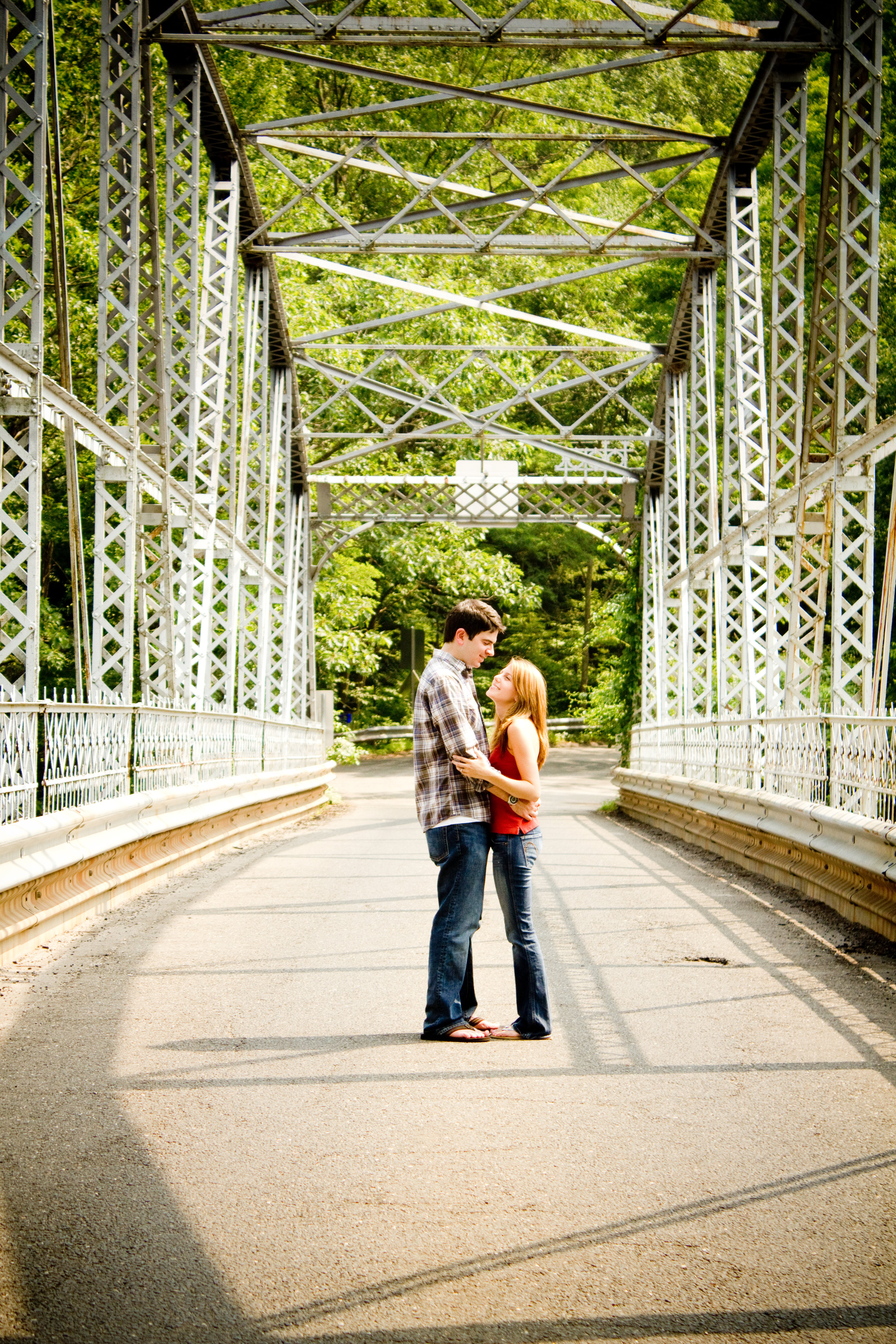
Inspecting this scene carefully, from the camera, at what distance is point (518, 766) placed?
20.9ft

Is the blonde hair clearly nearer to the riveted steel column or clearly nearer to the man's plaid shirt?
the man's plaid shirt

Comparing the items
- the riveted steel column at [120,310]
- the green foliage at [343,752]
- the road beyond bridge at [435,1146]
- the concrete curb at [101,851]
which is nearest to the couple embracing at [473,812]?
the road beyond bridge at [435,1146]

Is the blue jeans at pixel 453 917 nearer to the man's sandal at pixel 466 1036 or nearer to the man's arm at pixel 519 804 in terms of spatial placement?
the man's sandal at pixel 466 1036

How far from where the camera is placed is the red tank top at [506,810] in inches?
252

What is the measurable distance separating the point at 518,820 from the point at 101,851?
4.08 metres

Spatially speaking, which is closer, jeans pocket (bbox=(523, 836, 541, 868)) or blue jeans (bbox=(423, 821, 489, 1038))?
blue jeans (bbox=(423, 821, 489, 1038))

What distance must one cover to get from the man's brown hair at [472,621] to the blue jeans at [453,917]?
2.73 ft

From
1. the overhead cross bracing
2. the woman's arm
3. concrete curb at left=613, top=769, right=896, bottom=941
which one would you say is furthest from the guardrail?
the woman's arm

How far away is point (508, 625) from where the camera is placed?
6212 cm

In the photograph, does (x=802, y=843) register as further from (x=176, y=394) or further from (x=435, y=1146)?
(x=176, y=394)

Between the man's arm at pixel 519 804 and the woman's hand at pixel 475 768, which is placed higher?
the woman's hand at pixel 475 768

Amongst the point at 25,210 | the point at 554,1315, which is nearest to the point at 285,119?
the point at 25,210

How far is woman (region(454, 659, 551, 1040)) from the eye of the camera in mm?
6281

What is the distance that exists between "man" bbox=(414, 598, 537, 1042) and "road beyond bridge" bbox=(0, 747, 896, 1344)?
0.85 ft
